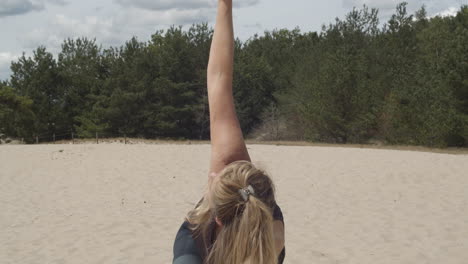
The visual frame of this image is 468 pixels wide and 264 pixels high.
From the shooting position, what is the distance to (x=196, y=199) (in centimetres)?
845

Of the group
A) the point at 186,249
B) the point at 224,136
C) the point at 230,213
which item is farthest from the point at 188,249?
the point at 224,136

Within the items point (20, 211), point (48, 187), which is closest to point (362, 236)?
point (20, 211)

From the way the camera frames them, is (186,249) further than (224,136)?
No

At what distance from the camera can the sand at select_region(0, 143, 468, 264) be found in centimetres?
534

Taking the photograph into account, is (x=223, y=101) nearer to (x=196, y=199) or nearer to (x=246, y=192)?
(x=246, y=192)

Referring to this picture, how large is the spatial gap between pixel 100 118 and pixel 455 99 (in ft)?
68.3

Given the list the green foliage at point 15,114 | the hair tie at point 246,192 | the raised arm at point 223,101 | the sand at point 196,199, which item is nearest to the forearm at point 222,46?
the raised arm at point 223,101

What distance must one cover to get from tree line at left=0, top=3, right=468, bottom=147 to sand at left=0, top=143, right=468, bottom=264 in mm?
6576

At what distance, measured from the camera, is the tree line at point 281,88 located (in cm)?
1922

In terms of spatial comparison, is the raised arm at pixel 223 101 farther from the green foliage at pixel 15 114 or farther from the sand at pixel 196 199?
the green foliage at pixel 15 114

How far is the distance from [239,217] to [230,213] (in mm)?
26

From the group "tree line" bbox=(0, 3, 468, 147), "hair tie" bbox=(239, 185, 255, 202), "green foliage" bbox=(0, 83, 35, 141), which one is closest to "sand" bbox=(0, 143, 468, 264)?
"hair tie" bbox=(239, 185, 255, 202)

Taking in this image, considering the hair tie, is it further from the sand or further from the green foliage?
the green foliage

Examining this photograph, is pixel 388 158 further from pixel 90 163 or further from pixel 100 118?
pixel 100 118
